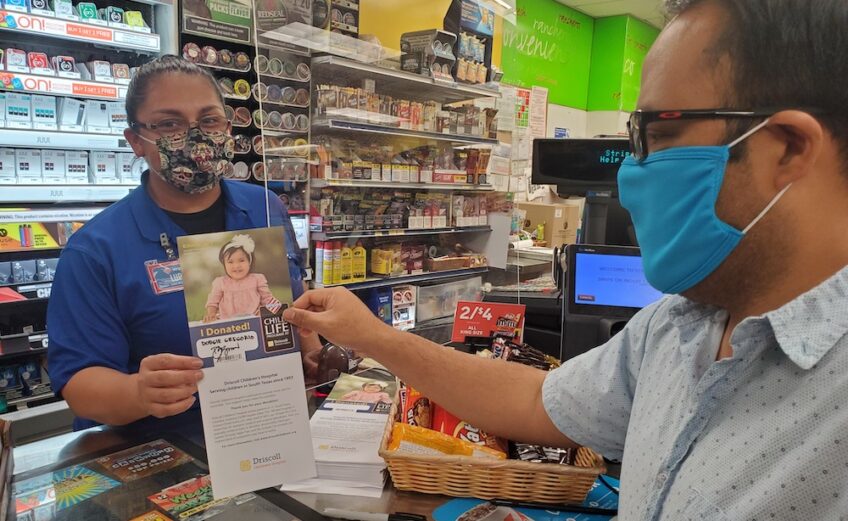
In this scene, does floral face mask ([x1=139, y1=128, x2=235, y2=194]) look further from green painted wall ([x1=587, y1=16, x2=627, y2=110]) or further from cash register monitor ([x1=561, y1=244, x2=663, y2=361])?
green painted wall ([x1=587, y1=16, x2=627, y2=110])

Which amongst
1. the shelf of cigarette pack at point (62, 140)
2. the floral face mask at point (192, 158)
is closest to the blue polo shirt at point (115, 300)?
the floral face mask at point (192, 158)

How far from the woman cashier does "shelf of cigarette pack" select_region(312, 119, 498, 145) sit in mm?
1772

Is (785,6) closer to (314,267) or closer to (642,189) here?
(642,189)

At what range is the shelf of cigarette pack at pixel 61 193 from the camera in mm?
3146

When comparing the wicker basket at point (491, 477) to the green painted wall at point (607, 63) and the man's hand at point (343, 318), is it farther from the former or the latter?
the green painted wall at point (607, 63)

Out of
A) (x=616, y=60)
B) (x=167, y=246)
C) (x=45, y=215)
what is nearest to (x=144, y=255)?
(x=167, y=246)

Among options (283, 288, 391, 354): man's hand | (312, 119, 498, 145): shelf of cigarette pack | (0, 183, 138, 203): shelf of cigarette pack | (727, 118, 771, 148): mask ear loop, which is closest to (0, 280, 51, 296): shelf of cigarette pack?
(0, 183, 138, 203): shelf of cigarette pack

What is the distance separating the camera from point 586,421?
123 centimetres

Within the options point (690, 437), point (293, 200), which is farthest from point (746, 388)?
point (293, 200)

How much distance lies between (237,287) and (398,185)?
319 centimetres

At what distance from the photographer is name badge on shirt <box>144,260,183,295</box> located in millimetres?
1726

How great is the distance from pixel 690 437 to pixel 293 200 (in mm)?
3394

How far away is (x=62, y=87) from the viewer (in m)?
3.18

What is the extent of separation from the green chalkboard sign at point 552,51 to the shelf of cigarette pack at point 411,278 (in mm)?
3048
